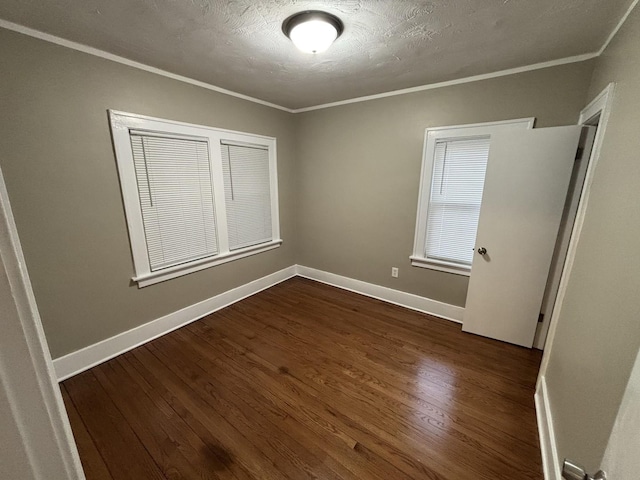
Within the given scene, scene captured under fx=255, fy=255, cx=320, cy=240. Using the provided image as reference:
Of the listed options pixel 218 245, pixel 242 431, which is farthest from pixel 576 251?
pixel 218 245

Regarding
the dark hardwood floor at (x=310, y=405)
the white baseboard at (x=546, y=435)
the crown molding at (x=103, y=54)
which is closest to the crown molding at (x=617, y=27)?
the white baseboard at (x=546, y=435)

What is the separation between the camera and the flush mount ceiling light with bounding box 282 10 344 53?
145 centimetres

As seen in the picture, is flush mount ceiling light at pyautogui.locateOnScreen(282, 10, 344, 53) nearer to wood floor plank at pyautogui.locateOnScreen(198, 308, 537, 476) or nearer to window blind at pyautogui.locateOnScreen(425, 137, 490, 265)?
window blind at pyautogui.locateOnScreen(425, 137, 490, 265)

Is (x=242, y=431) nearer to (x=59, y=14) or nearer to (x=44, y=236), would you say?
(x=44, y=236)

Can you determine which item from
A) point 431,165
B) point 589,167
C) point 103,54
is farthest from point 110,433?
point 589,167

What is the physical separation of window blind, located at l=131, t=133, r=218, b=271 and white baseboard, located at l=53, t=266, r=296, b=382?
21.5 inches

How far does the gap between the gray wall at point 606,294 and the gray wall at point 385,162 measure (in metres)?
0.46

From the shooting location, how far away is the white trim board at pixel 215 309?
2.03m

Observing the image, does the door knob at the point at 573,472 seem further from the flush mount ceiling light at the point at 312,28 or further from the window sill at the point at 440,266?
the window sill at the point at 440,266

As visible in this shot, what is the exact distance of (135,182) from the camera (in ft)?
7.04

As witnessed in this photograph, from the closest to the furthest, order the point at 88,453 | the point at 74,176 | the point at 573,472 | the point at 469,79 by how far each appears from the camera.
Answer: the point at 573,472 → the point at 88,453 → the point at 74,176 → the point at 469,79

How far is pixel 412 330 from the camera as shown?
259 cm

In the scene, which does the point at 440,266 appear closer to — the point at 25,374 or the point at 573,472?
the point at 573,472

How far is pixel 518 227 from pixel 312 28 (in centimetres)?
218
